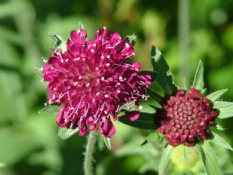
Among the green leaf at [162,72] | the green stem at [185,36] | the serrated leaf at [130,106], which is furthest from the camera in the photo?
the green stem at [185,36]

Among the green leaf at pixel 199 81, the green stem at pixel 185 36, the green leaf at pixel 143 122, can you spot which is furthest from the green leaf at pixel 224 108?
the green stem at pixel 185 36

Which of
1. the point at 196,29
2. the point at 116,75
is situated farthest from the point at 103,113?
the point at 196,29

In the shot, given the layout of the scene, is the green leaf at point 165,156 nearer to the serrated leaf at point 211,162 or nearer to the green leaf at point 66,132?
the serrated leaf at point 211,162

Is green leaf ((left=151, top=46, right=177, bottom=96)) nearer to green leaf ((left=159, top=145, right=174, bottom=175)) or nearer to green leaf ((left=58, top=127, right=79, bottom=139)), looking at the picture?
green leaf ((left=159, top=145, right=174, bottom=175))

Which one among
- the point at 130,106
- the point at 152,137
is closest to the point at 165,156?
the point at 152,137

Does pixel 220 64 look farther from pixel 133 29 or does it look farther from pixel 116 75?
pixel 116 75

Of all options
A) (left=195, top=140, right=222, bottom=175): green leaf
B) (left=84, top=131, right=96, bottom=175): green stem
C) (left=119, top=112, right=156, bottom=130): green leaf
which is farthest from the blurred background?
(left=195, top=140, right=222, bottom=175): green leaf
